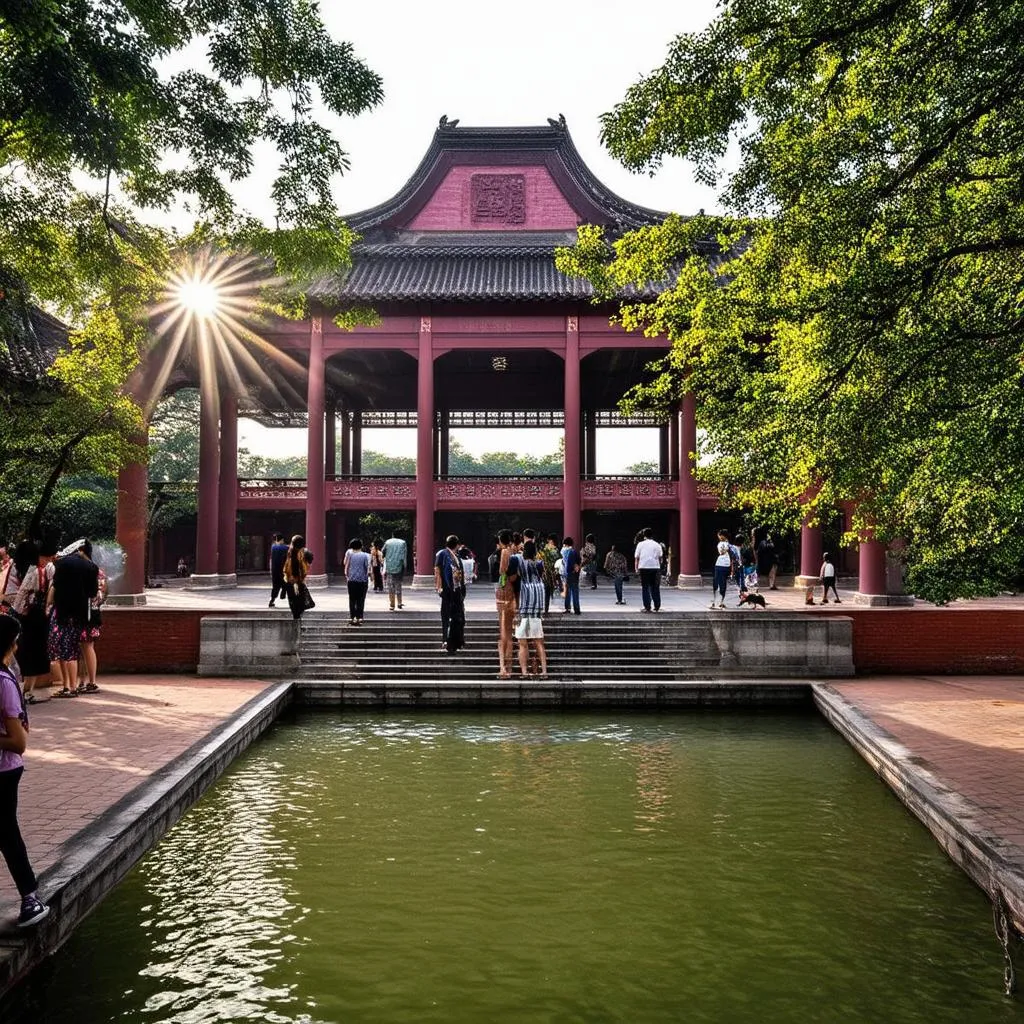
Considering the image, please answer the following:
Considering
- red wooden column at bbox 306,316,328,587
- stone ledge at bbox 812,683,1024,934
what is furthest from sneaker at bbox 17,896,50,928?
red wooden column at bbox 306,316,328,587

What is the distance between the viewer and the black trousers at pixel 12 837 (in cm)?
336

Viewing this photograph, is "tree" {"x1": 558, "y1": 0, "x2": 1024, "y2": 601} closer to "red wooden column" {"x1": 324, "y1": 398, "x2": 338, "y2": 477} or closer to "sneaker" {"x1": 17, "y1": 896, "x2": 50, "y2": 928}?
"sneaker" {"x1": 17, "y1": 896, "x2": 50, "y2": 928}

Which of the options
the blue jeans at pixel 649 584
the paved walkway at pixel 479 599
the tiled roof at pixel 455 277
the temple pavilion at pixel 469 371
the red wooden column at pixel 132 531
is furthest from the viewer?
the temple pavilion at pixel 469 371

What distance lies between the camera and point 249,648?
1049 centimetres

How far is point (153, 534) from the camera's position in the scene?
2673 cm

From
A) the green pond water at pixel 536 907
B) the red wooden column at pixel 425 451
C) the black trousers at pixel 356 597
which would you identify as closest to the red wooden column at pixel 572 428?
the red wooden column at pixel 425 451

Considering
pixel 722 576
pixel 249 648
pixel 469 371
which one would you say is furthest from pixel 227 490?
pixel 722 576

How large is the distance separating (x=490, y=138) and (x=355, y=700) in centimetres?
1952

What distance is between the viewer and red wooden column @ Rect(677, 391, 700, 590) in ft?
70.0

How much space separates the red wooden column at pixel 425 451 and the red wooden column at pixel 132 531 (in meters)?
6.46

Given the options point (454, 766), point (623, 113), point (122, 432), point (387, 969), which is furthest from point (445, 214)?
point (387, 969)

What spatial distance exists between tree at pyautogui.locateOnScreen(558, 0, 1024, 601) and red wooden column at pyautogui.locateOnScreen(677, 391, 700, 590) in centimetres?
1329

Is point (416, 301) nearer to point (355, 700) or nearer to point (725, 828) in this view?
point (355, 700)

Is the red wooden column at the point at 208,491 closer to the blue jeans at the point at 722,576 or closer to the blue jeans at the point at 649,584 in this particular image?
the blue jeans at the point at 649,584
